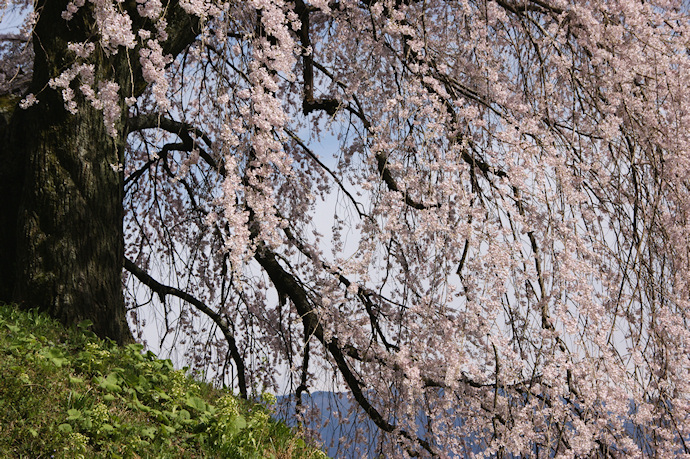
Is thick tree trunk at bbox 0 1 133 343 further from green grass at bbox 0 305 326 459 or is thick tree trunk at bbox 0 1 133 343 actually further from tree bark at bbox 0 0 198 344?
green grass at bbox 0 305 326 459

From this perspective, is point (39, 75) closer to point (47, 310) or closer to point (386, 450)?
point (47, 310)

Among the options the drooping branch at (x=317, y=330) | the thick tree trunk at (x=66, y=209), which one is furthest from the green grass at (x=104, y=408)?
the drooping branch at (x=317, y=330)

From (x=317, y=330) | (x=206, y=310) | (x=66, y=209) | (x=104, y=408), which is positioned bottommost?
(x=104, y=408)

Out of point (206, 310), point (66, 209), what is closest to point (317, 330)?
point (206, 310)

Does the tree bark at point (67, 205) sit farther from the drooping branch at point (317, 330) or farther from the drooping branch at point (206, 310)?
the drooping branch at point (206, 310)

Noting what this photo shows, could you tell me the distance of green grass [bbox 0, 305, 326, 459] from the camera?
3201mm

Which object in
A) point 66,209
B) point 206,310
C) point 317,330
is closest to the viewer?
point 66,209

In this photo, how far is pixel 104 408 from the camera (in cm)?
333

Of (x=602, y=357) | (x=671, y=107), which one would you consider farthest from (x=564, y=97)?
(x=602, y=357)

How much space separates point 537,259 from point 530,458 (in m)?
1.20

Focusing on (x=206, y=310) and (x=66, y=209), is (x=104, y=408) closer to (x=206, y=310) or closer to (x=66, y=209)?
(x=66, y=209)

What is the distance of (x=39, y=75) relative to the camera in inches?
178

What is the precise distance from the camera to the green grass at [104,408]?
10.5ft

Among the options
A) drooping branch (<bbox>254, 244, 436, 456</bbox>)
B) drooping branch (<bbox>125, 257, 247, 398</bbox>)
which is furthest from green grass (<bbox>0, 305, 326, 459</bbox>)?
drooping branch (<bbox>125, 257, 247, 398</bbox>)
